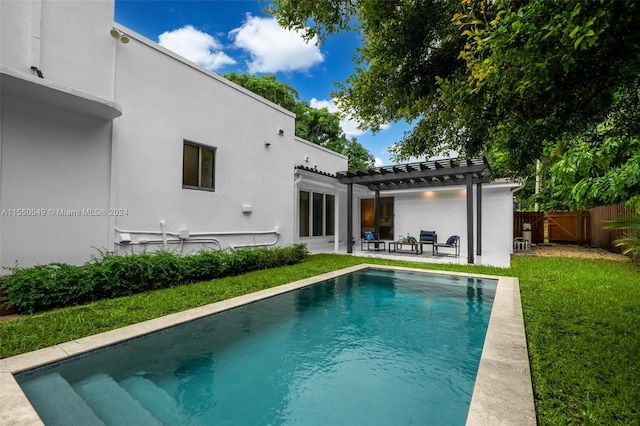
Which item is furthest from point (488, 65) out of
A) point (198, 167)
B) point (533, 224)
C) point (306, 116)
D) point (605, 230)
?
point (306, 116)

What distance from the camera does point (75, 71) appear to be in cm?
648

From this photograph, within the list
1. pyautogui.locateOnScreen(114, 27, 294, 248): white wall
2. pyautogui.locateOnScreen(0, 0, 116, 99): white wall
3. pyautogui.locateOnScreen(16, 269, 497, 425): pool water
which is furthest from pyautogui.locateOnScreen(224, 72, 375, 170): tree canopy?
pyautogui.locateOnScreen(16, 269, 497, 425): pool water

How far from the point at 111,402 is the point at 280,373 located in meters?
1.75

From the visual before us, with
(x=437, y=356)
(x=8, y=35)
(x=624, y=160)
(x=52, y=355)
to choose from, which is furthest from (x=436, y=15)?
(x=8, y=35)

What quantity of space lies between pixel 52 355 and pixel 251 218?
24.9 feet

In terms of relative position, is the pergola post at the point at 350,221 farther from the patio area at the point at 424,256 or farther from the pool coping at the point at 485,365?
the pool coping at the point at 485,365

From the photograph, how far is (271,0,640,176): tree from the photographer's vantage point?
84.2 inches

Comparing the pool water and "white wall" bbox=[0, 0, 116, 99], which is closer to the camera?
the pool water

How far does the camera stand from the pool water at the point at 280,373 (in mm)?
2932

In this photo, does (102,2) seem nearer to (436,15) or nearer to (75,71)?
(75,71)

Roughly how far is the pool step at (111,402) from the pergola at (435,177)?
10.6 m

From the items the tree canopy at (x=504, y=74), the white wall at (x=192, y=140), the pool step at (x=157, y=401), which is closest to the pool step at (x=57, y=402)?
the pool step at (x=157, y=401)

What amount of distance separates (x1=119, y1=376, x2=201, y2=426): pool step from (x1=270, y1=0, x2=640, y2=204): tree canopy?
12.6ft

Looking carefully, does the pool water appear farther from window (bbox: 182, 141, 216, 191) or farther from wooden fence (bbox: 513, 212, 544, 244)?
wooden fence (bbox: 513, 212, 544, 244)
